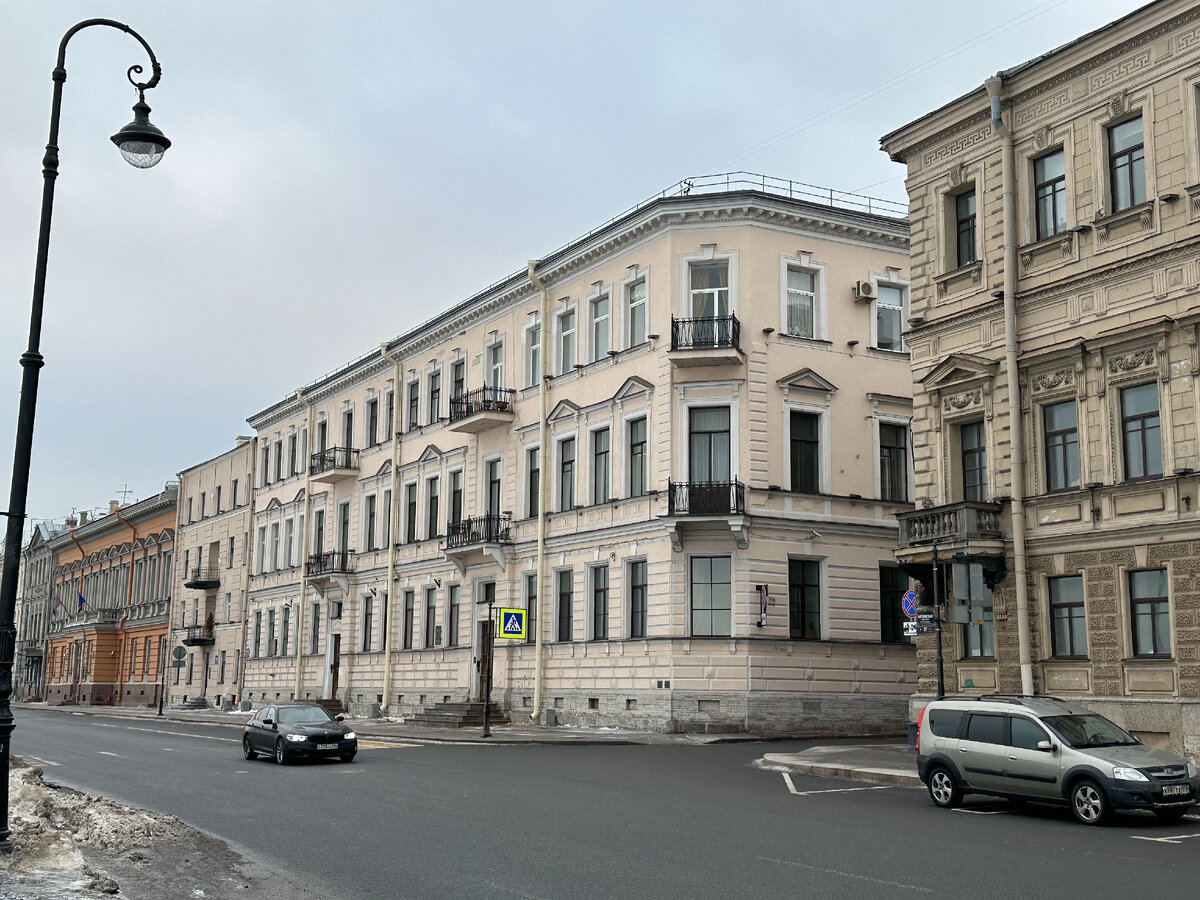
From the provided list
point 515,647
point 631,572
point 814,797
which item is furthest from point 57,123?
point 515,647

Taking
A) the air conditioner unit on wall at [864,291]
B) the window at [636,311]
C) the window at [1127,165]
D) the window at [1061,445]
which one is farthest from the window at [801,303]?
the window at [1127,165]

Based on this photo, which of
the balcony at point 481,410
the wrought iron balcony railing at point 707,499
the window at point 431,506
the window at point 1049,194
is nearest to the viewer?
the window at point 1049,194

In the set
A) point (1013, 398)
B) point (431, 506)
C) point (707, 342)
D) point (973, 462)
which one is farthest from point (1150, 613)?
point (431, 506)

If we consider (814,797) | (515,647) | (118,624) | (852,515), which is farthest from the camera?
(118,624)

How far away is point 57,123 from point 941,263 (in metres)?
18.8

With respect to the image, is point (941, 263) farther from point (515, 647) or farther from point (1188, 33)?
point (515, 647)

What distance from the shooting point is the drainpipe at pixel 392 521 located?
47.6 meters

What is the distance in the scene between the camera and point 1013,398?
937 inches

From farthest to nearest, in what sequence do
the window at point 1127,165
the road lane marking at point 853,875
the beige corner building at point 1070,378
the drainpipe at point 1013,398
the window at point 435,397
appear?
the window at point 435,397 → the drainpipe at point 1013,398 → the window at point 1127,165 → the beige corner building at point 1070,378 → the road lane marking at point 853,875

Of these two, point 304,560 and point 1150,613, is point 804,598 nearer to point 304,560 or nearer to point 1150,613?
point 1150,613

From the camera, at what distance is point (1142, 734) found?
21078 millimetres

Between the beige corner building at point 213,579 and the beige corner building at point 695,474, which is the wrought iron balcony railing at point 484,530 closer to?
the beige corner building at point 695,474

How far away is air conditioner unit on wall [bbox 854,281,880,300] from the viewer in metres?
36.4

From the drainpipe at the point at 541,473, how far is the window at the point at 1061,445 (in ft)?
61.8
